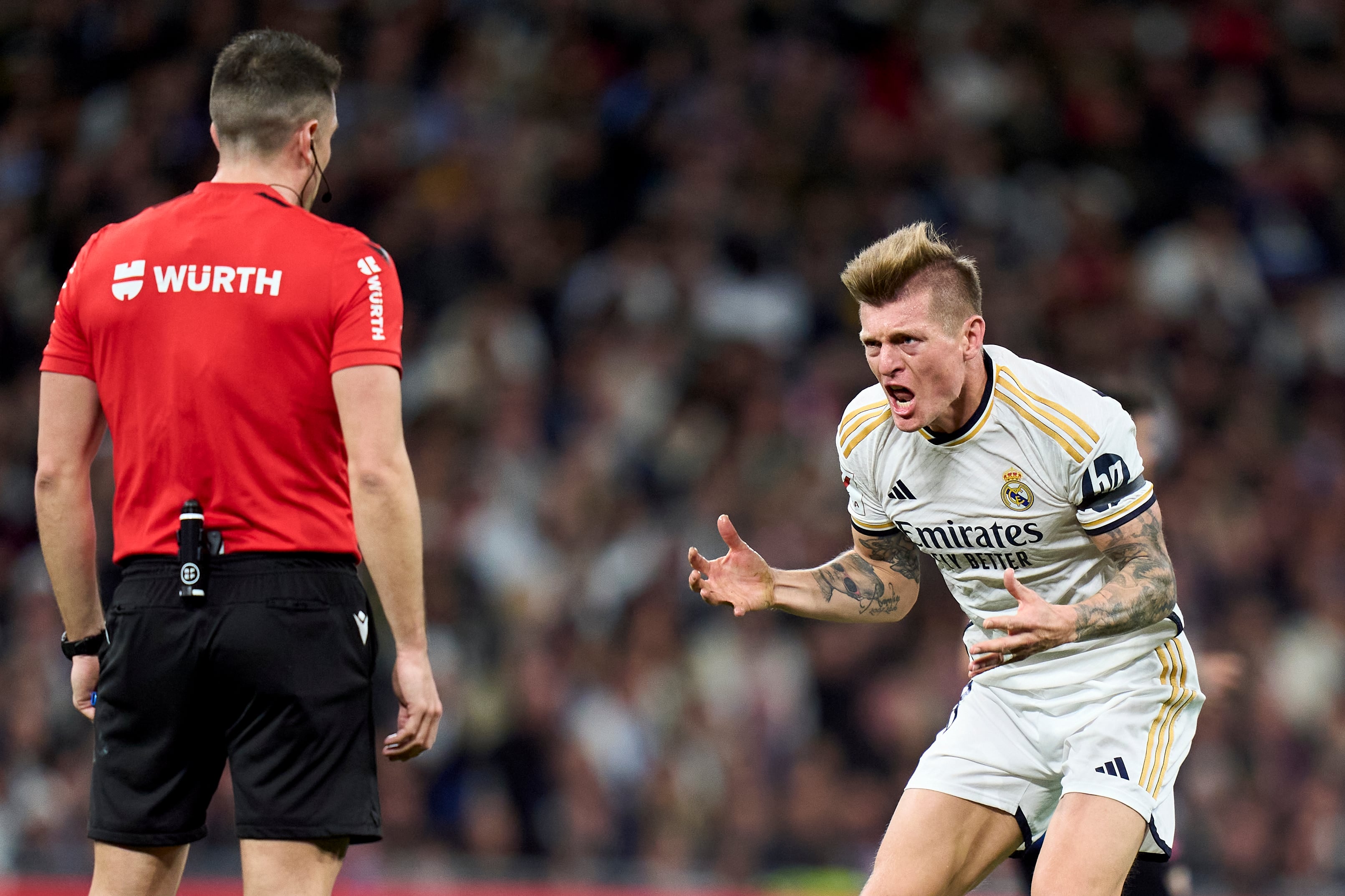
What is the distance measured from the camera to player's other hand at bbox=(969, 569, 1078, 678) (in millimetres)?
3607

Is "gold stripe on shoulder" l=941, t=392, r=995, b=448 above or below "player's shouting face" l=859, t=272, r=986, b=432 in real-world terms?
below

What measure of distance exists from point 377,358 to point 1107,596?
75.2 inches

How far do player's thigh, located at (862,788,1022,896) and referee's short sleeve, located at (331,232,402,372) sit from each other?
1.89 meters

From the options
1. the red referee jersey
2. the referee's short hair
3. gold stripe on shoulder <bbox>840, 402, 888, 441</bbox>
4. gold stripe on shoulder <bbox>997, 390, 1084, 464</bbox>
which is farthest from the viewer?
gold stripe on shoulder <bbox>840, 402, 888, 441</bbox>

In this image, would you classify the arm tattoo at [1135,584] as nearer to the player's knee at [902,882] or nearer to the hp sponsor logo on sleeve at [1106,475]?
the hp sponsor logo on sleeve at [1106,475]

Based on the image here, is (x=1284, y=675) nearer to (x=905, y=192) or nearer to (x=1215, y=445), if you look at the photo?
(x=1215, y=445)

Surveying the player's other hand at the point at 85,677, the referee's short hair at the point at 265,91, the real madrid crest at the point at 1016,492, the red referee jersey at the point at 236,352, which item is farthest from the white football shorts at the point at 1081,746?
the referee's short hair at the point at 265,91

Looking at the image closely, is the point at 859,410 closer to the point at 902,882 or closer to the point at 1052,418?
the point at 1052,418

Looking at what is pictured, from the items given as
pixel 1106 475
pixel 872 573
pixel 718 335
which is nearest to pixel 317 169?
pixel 872 573

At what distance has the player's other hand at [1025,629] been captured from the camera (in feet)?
11.8

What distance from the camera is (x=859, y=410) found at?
4.59 meters

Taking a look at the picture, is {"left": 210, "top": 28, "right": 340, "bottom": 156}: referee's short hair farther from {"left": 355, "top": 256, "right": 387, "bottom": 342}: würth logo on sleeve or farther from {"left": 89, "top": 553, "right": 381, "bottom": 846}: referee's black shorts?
{"left": 89, "top": 553, "right": 381, "bottom": 846}: referee's black shorts

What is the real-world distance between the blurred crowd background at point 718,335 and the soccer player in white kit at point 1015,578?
422 centimetres

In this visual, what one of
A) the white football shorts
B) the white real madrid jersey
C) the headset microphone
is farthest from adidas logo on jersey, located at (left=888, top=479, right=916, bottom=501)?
the headset microphone
